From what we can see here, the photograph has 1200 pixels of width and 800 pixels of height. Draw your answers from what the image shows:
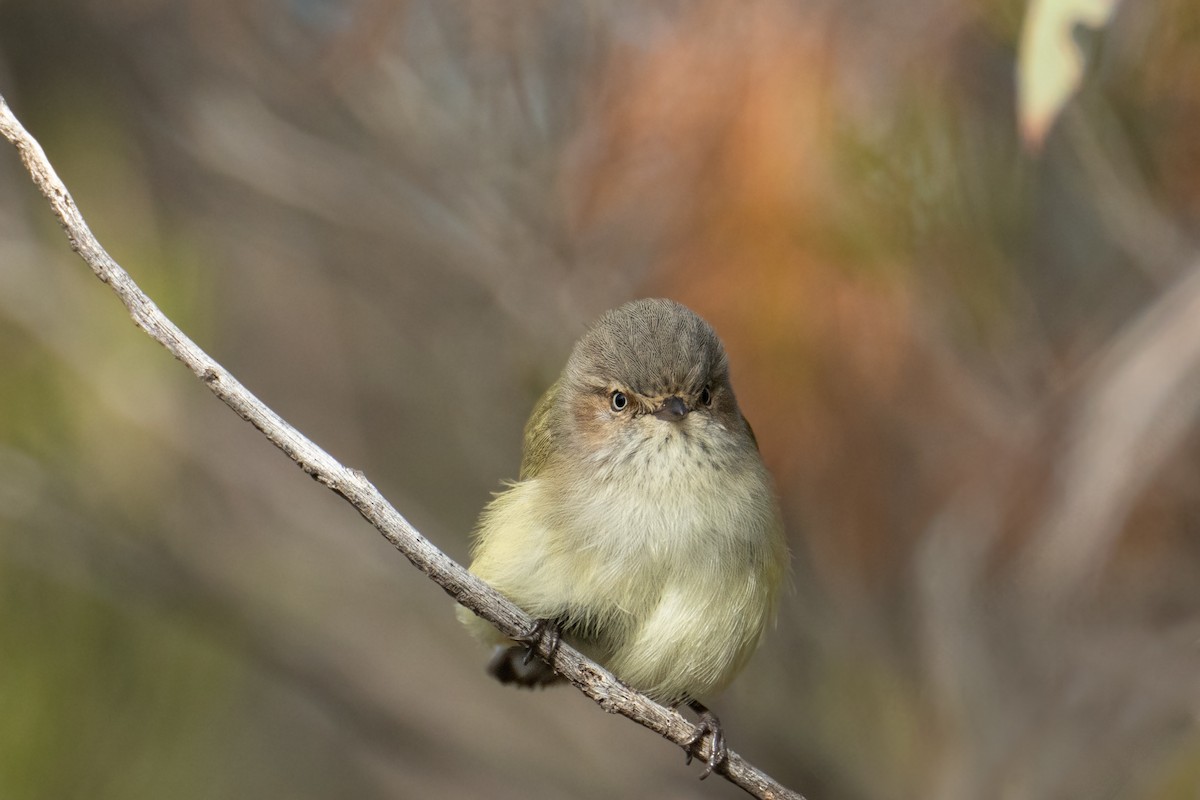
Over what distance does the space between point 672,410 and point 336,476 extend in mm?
1092

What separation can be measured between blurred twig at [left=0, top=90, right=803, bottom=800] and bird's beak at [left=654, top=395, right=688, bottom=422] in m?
0.64

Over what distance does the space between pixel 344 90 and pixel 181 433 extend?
1645mm

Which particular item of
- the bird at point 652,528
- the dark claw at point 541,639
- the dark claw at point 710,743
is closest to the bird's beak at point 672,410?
the bird at point 652,528

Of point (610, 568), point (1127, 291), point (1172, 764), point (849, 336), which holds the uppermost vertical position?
point (1127, 291)

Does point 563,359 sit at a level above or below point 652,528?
above

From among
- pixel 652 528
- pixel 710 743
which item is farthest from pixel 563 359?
Answer: pixel 710 743

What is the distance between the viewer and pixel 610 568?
318cm

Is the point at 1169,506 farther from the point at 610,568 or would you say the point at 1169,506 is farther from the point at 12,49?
the point at 12,49

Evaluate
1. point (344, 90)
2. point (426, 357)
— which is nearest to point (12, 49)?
point (344, 90)

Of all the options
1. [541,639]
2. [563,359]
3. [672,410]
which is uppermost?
[563,359]

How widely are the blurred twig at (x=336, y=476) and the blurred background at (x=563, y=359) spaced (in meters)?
1.37

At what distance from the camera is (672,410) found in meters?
3.31

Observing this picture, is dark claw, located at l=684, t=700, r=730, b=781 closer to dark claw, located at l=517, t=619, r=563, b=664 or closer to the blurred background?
dark claw, located at l=517, t=619, r=563, b=664

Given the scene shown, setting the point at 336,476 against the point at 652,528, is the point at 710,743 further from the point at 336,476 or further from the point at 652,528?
the point at 336,476
